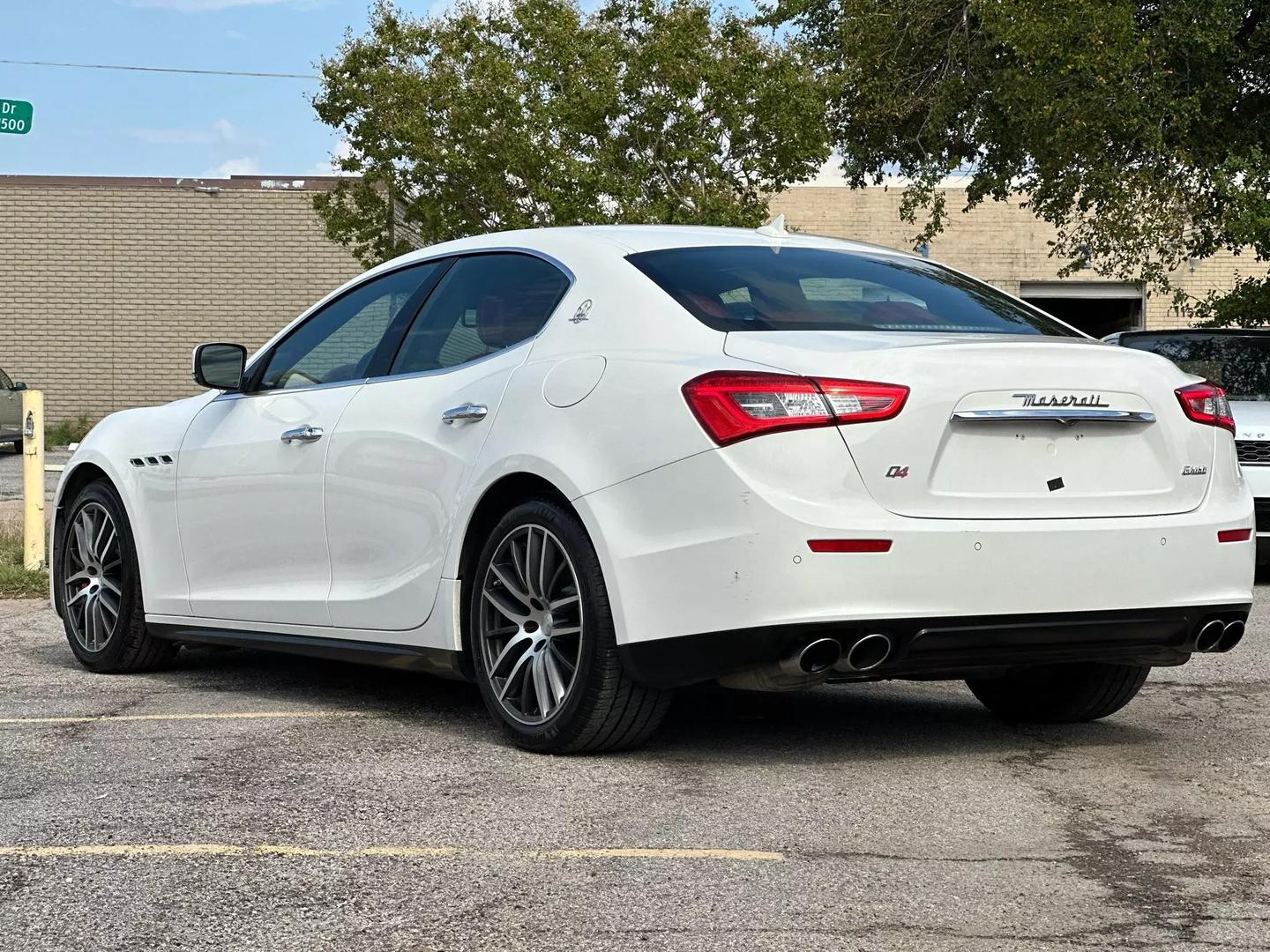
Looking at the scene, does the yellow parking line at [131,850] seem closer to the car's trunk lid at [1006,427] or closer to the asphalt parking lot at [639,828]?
the asphalt parking lot at [639,828]

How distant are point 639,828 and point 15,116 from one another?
15.2 m

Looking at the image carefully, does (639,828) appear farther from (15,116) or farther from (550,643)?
(15,116)

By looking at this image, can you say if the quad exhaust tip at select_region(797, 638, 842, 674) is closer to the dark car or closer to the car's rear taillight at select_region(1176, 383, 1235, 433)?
the car's rear taillight at select_region(1176, 383, 1235, 433)

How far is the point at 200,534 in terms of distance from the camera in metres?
6.82

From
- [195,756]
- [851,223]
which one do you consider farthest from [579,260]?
[851,223]

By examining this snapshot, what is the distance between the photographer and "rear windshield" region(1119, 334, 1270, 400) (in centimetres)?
1267

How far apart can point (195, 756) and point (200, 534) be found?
63.6 inches

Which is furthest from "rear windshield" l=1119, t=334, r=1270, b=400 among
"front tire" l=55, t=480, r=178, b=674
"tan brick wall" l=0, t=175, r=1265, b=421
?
"tan brick wall" l=0, t=175, r=1265, b=421

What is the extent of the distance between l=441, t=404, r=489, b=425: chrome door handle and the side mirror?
148 cm

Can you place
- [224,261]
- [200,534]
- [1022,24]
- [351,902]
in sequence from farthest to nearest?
[224,261], [1022,24], [200,534], [351,902]

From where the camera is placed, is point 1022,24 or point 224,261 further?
point 224,261

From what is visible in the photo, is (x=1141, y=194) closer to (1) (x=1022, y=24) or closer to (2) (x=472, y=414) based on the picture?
(1) (x=1022, y=24)

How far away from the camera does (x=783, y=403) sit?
15.6 ft

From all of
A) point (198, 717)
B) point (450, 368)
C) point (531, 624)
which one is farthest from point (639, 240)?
point (198, 717)
